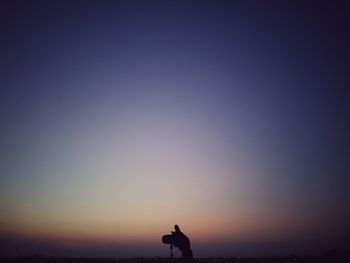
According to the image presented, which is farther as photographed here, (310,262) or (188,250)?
(310,262)

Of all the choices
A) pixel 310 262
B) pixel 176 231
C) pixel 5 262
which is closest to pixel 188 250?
pixel 176 231

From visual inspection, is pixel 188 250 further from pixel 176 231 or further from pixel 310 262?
pixel 310 262

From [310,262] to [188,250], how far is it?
1582 centimetres

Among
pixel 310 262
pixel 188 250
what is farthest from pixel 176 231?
pixel 310 262

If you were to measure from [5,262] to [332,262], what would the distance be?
30947 mm

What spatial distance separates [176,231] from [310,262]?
666 inches

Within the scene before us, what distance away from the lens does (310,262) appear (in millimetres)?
35000

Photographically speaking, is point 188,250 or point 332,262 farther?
point 332,262

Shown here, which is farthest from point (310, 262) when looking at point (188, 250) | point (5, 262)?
point (5, 262)

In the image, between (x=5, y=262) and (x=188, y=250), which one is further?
(x=5, y=262)

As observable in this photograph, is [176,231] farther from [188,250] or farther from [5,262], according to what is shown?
[5,262]

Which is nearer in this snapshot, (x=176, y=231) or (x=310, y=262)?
(x=176, y=231)

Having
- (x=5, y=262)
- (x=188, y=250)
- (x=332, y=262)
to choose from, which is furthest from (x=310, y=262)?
(x=5, y=262)

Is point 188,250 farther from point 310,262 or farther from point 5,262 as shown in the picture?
point 5,262
